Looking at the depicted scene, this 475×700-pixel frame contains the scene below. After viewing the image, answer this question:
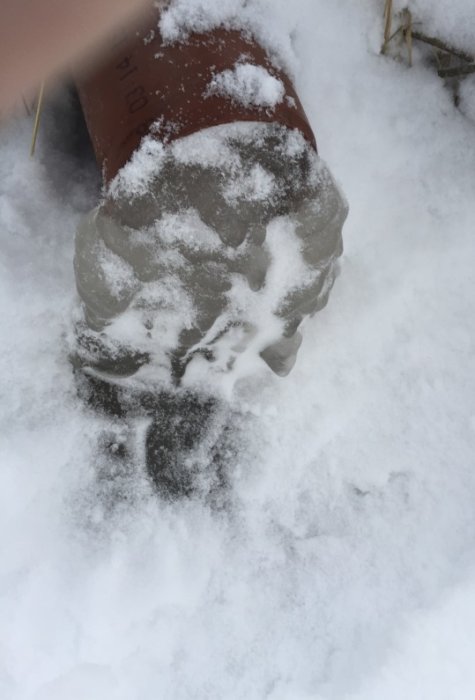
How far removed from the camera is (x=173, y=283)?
3.27 feet

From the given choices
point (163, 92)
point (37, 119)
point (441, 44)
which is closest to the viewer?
point (163, 92)

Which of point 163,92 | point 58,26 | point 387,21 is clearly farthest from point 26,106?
point 387,21

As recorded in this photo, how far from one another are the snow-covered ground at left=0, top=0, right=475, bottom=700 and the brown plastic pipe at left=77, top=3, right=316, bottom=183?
0.36m

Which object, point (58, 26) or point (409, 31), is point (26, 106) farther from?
point (409, 31)

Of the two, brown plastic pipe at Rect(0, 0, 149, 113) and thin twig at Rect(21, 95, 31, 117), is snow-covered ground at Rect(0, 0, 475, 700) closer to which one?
thin twig at Rect(21, 95, 31, 117)

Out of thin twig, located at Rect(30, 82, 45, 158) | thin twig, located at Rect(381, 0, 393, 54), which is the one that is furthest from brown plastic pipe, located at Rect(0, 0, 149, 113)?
thin twig, located at Rect(381, 0, 393, 54)

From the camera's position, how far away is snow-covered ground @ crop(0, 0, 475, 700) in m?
1.22

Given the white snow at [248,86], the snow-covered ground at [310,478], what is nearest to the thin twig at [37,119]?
the snow-covered ground at [310,478]

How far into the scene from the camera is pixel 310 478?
1.30m

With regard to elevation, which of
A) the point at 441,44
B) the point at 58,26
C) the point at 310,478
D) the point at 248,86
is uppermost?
the point at 58,26

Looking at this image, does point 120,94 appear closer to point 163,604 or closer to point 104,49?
point 104,49

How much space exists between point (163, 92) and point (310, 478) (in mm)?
765

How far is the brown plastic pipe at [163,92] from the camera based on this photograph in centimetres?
91

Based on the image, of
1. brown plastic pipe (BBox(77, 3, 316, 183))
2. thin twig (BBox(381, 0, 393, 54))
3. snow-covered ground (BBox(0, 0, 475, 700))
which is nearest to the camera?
brown plastic pipe (BBox(77, 3, 316, 183))
